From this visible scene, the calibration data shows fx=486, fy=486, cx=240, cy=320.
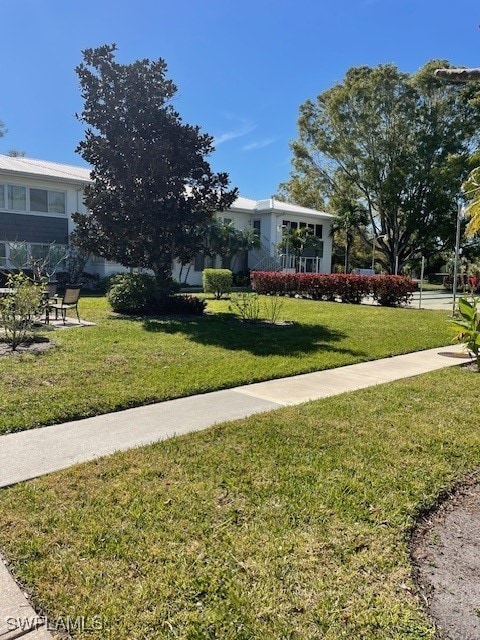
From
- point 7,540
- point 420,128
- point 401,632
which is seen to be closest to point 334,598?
point 401,632

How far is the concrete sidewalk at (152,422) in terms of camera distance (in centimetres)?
427

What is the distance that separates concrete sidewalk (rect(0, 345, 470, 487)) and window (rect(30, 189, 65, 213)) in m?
22.4

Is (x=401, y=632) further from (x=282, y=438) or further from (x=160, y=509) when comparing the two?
(x=282, y=438)

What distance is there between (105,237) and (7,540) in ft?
39.5

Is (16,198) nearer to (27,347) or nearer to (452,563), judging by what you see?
(27,347)

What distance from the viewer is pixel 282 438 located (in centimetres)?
478

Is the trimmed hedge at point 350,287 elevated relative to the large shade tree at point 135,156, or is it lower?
lower

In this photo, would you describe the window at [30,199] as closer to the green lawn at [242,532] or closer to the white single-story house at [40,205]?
the white single-story house at [40,205]

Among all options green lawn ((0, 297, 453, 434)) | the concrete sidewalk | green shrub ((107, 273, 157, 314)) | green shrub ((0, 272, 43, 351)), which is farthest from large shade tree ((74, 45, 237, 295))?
the concrete sidewalk

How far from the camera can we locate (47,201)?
26.0m

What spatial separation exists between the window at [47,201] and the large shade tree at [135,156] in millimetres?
13213

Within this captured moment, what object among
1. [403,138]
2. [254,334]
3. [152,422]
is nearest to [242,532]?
[152,422]

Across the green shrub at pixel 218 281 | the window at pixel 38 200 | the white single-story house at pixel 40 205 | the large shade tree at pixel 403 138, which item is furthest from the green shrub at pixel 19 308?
the large shade tree at pixel 403 138

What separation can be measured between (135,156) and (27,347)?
6.77 meters
